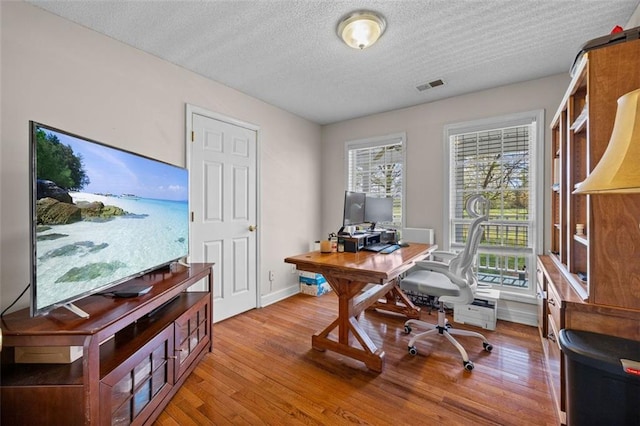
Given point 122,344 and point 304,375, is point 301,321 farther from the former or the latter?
point 122,344

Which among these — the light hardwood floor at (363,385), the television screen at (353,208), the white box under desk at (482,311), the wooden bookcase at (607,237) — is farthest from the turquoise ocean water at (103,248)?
the white box under desk at (482,311)

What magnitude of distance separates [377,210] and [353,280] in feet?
3.91

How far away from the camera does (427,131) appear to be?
11.3ft

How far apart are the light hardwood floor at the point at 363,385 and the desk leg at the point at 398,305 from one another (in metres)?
0.37

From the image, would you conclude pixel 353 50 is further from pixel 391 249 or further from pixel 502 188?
pixel 502 188

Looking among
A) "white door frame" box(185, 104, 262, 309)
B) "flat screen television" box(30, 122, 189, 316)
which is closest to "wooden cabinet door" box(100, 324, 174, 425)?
"flat screen television" box(30, 122, 189, 316)

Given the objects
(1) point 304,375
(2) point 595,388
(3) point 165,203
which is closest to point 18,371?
(3) point 165,203

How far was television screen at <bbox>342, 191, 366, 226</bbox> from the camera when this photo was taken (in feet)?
8.50

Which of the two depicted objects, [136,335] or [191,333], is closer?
[136,335]

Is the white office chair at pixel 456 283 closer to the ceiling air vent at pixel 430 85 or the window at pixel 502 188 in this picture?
the window at pixel 502 188

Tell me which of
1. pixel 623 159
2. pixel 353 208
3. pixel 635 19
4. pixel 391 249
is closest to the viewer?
pixel 623 159

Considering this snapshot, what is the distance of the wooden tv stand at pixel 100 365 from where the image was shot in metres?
1.13

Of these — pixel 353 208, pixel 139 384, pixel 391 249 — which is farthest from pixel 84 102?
pixel 391 249

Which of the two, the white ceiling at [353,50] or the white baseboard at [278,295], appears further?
the white baseboard at [278,295]
